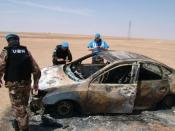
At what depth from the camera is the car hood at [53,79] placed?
830 centimetres

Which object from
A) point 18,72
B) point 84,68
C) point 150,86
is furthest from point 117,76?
point 18,72

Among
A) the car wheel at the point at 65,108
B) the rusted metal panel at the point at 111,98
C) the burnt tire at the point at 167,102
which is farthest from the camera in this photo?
the burnt tire at the point at 167,102

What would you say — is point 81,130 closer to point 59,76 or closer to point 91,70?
point 59,76

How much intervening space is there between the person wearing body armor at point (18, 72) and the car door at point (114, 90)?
1.89 meters

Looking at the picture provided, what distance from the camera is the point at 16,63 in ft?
22.0

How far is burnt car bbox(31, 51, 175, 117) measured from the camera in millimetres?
8234

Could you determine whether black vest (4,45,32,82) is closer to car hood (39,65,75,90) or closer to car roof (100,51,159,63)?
car hood (39,65,75,90)

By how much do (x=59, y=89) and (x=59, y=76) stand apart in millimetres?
707

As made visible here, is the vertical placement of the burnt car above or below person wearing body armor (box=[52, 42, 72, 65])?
below

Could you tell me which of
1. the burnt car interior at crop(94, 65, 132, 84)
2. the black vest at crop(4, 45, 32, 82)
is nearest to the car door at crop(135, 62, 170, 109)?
the burnt car interior at crop(94, 65, 132, 84)

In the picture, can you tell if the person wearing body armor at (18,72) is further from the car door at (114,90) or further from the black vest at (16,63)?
the car door at (114,90)

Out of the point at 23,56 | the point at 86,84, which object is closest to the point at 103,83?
the point at 86,84

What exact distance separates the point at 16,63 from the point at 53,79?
2052mm

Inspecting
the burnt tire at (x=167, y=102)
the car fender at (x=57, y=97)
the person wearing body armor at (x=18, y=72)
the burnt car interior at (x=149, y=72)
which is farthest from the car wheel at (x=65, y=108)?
the burnt tire at (x=167, y=102)
